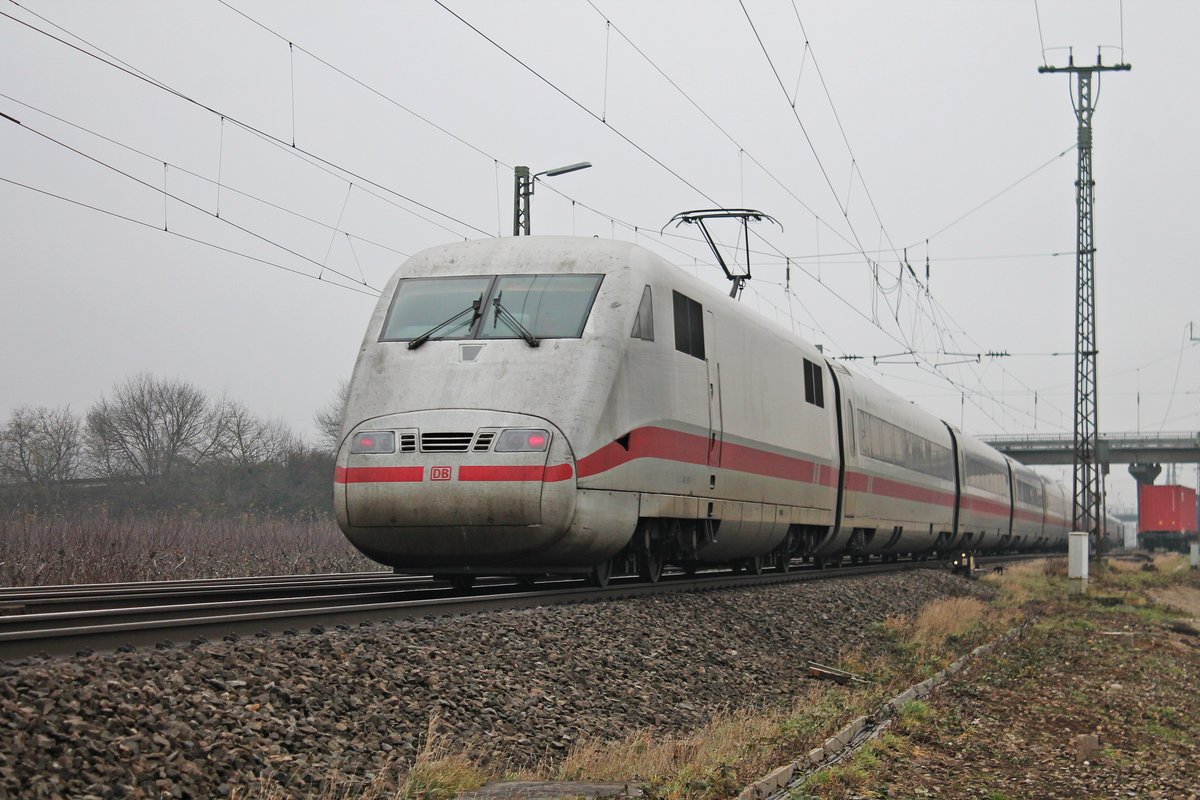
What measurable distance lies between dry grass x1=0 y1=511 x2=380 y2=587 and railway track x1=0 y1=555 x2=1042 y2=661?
8.61ft

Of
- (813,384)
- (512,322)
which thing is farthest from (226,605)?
(813,384)

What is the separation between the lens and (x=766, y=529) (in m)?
17.0

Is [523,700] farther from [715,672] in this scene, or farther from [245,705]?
[715,672]

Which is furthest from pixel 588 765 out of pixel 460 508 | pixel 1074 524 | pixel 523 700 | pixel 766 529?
pixel 1074 524

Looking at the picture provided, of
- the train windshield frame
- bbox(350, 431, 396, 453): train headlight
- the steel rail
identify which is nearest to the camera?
the steel rail

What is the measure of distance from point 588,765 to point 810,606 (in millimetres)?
9085

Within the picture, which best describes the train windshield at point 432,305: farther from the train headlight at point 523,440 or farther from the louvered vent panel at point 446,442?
the train headlight at point 523,440

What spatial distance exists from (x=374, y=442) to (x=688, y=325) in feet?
14.1

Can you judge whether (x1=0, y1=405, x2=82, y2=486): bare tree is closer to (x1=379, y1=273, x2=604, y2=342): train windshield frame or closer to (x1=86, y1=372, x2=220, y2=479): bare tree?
(x1=86, y1=372, x2=220, y2=479): bare tree

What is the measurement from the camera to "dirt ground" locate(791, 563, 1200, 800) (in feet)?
26.4

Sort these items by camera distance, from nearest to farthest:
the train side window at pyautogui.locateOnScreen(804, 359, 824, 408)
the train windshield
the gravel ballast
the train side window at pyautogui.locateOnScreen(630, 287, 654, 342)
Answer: the gravel ballast, the train windshield, the train side window at pyautogui.locateOnScreen(630, 287, 654, 342), the train side window at pyautogui.locateOnScreen(804, 359, 824, 408)

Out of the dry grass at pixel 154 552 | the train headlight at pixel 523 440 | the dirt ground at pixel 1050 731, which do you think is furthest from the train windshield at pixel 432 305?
the dirt ground at pixel 1050 731

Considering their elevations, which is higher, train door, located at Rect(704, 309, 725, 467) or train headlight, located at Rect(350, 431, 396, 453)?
train door, located at Rect(704, 309, 725, 467)

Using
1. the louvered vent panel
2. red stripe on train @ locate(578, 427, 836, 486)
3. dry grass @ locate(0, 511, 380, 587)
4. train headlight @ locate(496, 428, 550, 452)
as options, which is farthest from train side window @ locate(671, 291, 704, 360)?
dry grass @ locate(0, 511, 380, 587)
